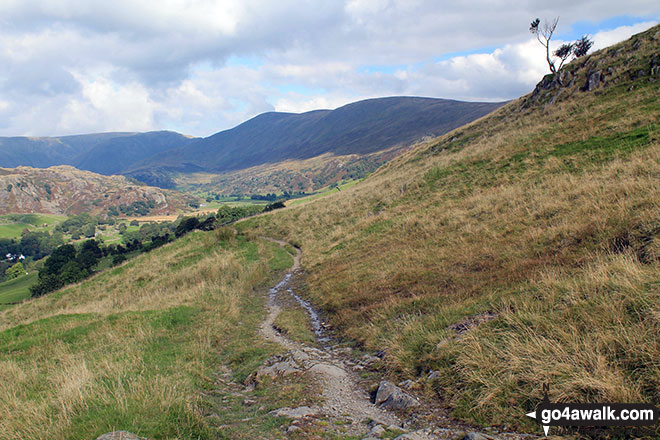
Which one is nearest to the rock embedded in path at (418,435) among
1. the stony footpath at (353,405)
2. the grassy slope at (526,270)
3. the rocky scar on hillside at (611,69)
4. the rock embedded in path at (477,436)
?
the stony footpath at (353,405)

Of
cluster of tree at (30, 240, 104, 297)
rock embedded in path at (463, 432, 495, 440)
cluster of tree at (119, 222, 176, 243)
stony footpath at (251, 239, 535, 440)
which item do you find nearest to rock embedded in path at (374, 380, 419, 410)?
stony footpath at (251, 239, 535, 440)

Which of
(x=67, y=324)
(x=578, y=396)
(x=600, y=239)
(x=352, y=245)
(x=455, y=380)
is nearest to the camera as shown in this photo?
(x=578, y=396)

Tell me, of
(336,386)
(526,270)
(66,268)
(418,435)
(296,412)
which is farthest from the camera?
(66,268)

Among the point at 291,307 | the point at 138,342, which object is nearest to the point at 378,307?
the point at 291,307

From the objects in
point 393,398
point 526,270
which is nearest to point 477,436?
point 393,398

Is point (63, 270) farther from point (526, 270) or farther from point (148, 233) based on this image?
point (148, 233)

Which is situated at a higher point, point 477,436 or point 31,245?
point 477,436

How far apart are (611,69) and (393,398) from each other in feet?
136

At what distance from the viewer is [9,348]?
36.2 feet

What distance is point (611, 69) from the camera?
1271 inches

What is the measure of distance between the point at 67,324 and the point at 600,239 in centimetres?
1885

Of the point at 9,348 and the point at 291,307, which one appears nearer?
the point at 9,348

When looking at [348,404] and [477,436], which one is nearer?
[477,436]

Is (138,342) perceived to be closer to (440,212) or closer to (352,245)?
(352,245)
